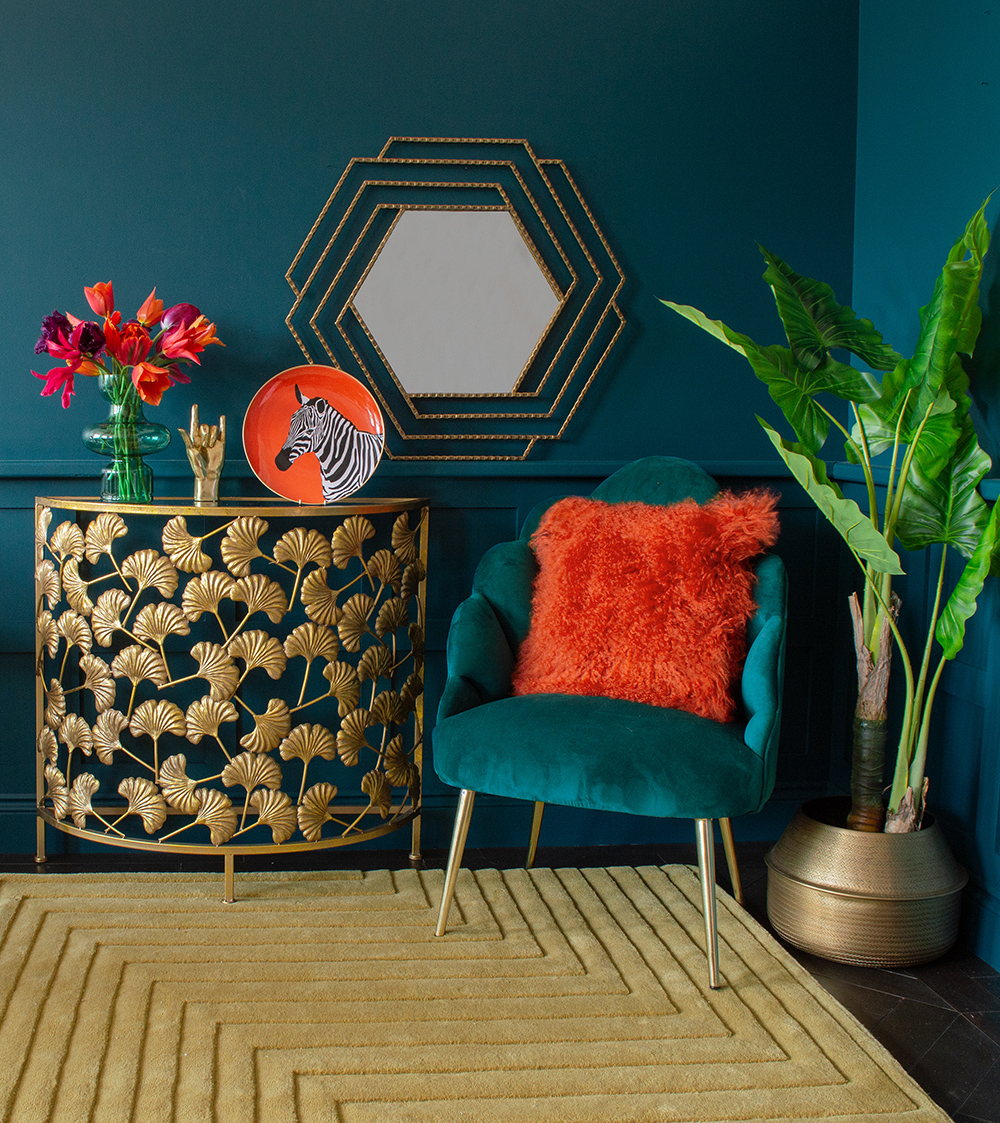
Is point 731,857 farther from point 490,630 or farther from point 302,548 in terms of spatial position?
point 302,548

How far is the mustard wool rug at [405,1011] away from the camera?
1.48 meters

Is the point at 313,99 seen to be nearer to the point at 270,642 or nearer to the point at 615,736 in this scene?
the point at 270,642

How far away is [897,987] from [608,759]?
0.73m

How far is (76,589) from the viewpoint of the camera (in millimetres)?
2189

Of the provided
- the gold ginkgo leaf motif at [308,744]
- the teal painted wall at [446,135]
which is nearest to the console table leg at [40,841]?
the teal painted wall at [446,135]

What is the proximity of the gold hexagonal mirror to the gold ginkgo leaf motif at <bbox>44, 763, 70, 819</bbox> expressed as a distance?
108cm

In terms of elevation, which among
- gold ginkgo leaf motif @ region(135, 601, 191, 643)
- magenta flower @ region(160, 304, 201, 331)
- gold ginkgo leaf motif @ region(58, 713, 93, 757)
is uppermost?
magenta flower @ region(160, 304, 201, 331)

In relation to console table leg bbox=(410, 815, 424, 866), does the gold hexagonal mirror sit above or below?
above

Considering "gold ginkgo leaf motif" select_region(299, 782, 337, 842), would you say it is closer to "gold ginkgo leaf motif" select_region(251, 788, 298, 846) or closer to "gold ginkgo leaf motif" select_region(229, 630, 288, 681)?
"gold ginkgo leaf motif" select_region(251, 788, 298, 846)

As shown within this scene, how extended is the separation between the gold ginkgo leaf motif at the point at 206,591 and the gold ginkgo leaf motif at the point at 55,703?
1.39 feet

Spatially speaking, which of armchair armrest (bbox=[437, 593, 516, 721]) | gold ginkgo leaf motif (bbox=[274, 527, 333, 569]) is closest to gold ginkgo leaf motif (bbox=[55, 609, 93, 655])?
gold ginkgo leaf motif (bbox=[274, 527, 333, 569])

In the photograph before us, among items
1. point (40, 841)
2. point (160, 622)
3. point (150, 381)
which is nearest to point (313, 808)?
point (160, 622)

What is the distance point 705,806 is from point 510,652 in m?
0.61

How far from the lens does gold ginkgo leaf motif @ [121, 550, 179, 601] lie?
83.1 inches
